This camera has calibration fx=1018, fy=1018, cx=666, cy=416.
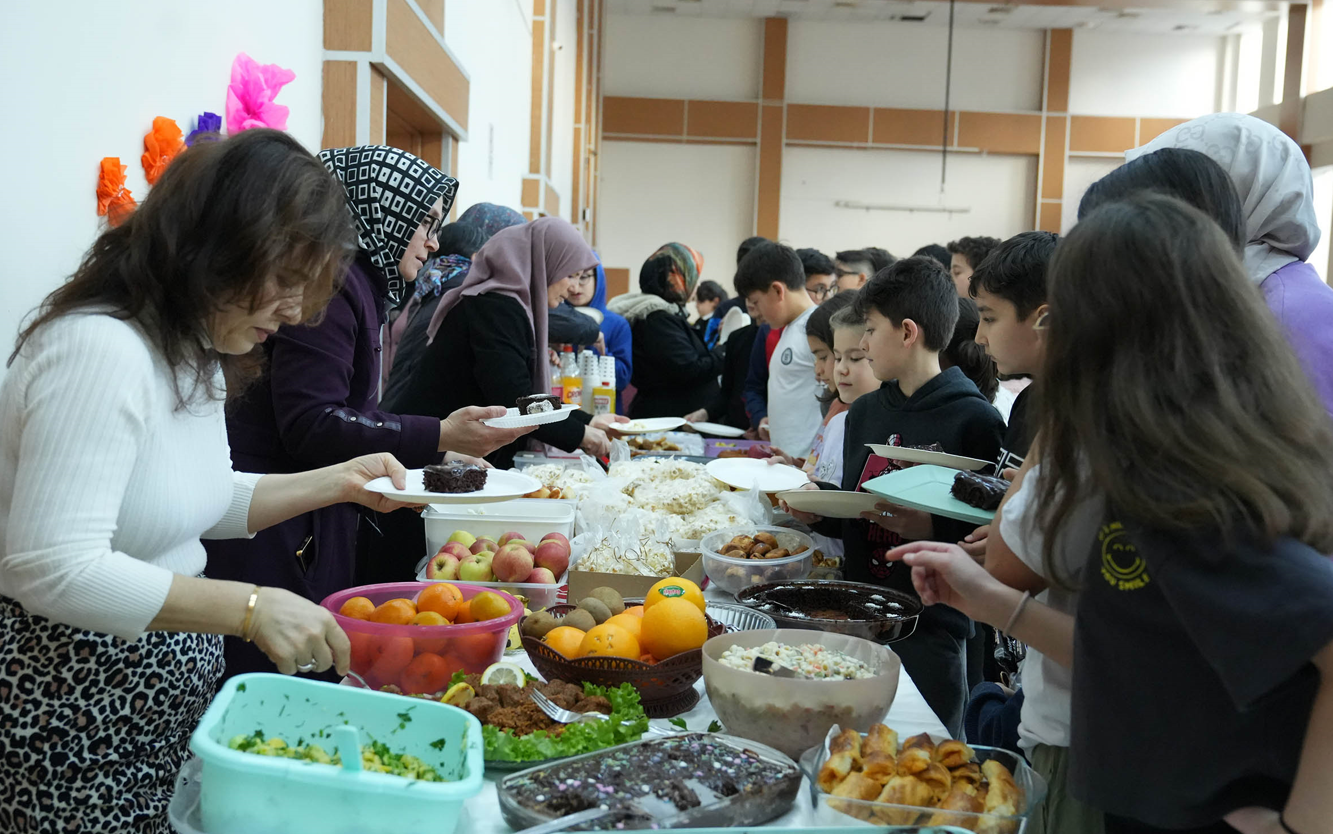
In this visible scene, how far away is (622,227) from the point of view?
546 inches

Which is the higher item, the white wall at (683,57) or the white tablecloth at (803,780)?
the white wall at (683,57)

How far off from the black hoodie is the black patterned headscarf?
3.87ft

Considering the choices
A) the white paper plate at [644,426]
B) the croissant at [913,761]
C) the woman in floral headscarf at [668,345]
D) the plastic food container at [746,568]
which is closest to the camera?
the croissant at [913,761]

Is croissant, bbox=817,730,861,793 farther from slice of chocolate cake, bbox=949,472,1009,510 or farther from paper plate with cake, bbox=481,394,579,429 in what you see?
paper plate with cake, bbox=481,394,579,429

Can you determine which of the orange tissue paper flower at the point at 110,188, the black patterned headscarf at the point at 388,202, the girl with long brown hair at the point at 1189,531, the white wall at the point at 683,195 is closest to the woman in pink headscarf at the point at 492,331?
the black patterned headscarf at the point at 388,202

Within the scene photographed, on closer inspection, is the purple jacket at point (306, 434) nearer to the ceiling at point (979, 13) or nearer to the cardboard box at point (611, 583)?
the cardboard box at point (611, 583)

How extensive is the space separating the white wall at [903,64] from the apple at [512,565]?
12811mm

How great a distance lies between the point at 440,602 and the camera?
1.57 m

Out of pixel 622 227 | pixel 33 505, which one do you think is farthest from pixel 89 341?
pixel 622 227

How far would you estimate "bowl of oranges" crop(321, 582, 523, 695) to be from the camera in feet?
4.78

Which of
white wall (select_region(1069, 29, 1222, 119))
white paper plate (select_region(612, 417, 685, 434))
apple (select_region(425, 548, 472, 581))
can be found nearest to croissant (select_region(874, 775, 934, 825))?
apple (select_region(425, 548, 472, 581))

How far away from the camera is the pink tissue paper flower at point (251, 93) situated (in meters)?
2.38

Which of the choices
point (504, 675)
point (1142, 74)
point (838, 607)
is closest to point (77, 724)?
point (504, 675)

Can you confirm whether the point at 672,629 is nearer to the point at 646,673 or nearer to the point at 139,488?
the point at 646,673
